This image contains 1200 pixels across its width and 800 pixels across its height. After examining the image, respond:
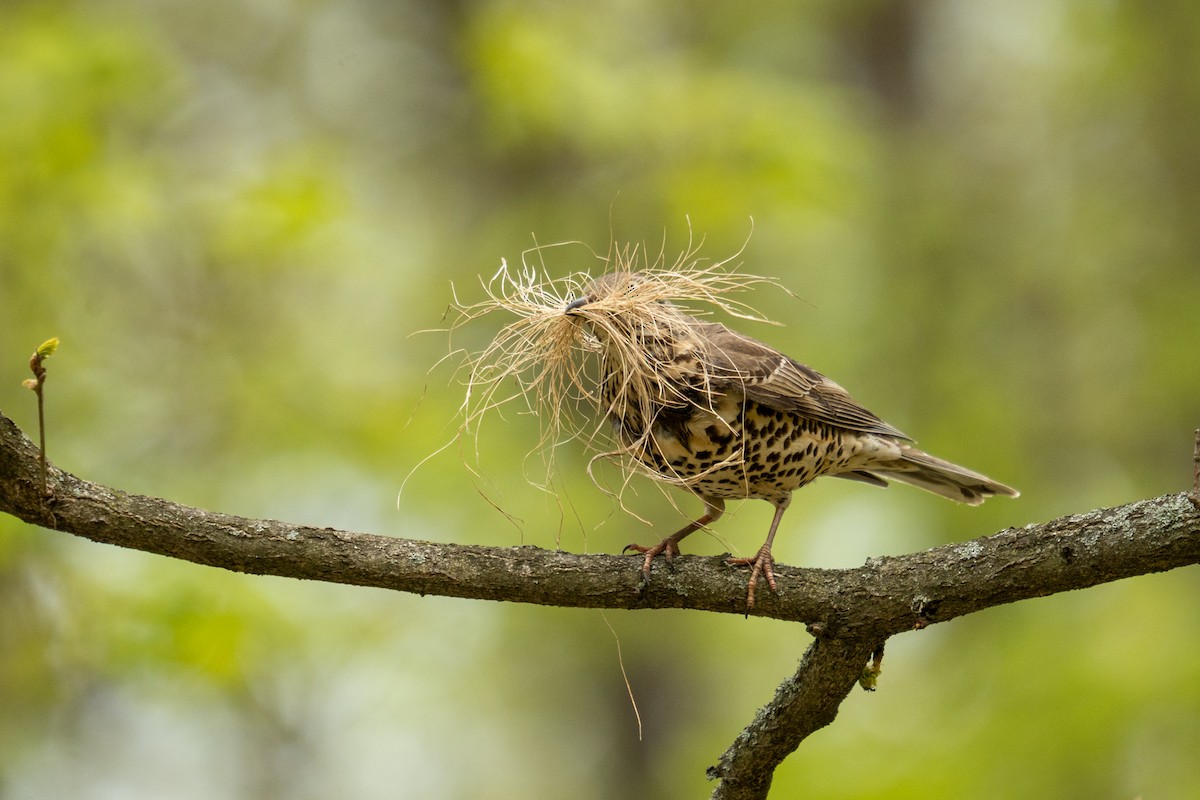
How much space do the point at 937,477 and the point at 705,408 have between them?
177 centimetres

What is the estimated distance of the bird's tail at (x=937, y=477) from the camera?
17.3 feet

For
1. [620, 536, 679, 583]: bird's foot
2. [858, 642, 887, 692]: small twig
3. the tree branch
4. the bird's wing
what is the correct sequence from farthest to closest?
the bird's wing → [858, 642, 887, 692]: small twig → [620, 536, 679, 583]: bird's foot → the tree branch

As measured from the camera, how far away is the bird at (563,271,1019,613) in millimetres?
4074

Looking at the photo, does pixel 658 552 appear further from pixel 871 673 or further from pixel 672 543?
pixel 871 673

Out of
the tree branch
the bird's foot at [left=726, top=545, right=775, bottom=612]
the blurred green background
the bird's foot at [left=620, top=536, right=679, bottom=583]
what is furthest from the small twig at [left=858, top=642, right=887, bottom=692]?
the blurred green background

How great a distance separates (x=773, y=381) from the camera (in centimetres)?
461

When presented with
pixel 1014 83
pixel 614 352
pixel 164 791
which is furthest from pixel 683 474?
pixel 1014 83

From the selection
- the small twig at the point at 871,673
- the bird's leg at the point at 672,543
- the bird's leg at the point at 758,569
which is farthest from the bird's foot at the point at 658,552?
the small twig at the point at 871,673

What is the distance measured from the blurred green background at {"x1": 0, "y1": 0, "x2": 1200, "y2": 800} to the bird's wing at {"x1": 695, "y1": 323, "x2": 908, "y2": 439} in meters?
1.10

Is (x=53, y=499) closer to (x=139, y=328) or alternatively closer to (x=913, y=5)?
(x=139, y=328)

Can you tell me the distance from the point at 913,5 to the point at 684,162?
652cm

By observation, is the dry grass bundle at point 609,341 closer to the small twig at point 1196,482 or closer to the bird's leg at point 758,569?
the bird's leg at point 758,569

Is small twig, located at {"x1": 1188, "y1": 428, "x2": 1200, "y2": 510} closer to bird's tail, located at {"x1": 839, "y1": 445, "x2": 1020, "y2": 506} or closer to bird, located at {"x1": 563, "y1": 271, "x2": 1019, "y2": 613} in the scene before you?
bird, located at {"x1": 563, "y1": 271, "x2": 1019, "y2": 613}

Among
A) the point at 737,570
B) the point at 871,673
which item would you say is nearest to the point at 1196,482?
the point at 871,673
